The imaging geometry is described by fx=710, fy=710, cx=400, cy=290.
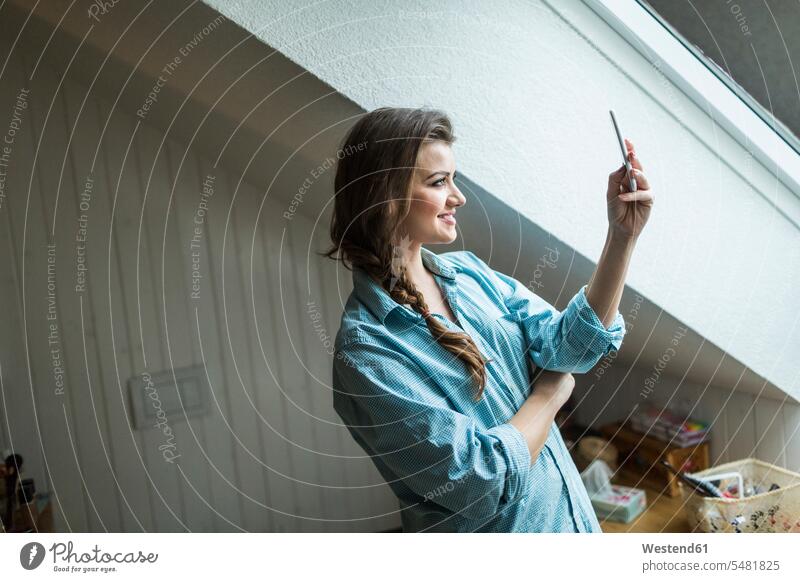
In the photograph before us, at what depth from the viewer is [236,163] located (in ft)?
3.27

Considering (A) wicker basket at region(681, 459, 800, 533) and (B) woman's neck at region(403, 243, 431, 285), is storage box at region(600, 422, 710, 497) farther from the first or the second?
(B) woman's neck at region(403, 243, 431, 285)

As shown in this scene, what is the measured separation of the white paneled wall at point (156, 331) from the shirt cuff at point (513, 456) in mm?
649

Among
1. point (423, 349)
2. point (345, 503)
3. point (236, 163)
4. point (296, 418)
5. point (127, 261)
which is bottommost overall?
point (345, 503)

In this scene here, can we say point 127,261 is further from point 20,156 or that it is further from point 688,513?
point 688,513

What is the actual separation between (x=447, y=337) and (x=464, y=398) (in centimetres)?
5

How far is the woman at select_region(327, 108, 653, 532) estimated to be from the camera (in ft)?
1.64

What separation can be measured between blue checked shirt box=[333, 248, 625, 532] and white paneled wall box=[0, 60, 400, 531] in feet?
1.83

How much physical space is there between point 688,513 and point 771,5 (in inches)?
20.9

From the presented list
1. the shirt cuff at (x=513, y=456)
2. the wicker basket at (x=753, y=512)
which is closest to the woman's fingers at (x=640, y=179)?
the shirt cuff at (x=513, y=456)

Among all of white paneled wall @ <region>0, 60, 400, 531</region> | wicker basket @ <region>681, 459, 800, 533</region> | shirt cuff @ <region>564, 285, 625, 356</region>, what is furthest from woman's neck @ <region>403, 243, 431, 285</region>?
white paneled wall @ <region>0, 60, 400, 531</region>

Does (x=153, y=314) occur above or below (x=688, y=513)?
above

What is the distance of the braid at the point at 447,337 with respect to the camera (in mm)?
537
